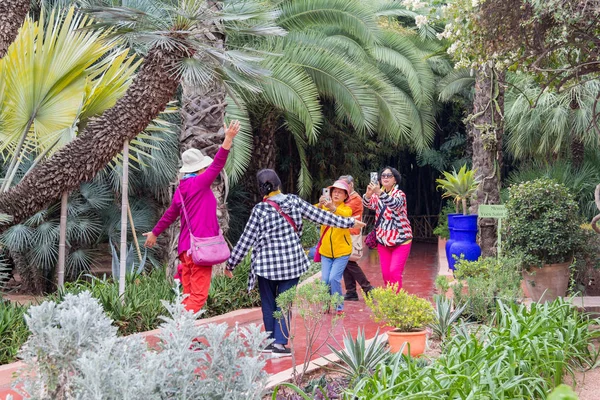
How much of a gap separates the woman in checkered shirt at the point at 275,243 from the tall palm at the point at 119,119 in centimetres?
128

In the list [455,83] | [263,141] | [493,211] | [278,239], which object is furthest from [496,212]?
[455,83]

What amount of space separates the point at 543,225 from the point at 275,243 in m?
3.21

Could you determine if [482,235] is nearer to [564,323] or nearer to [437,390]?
[564,323]

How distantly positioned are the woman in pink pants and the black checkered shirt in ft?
5.99

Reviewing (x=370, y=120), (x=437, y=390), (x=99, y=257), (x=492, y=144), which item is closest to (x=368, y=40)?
(x=370, y=120)

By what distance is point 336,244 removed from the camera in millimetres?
8344

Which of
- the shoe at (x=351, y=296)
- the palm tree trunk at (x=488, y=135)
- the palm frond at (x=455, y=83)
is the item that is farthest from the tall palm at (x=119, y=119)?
the palm frond at (x=455, y=83)

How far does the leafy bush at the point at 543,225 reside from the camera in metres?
7.72

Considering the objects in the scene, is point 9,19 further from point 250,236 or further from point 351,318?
point 351,318

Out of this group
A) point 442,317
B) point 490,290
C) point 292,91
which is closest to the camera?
point 442,317

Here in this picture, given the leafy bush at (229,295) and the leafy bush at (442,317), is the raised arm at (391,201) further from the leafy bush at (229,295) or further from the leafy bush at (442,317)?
the leafy bush at (442,317)

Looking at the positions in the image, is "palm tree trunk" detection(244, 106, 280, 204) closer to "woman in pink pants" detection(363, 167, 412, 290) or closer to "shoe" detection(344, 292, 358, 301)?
"shoe" detection(344, 292, 358, 301)

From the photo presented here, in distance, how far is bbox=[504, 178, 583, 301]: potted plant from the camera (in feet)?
25.3

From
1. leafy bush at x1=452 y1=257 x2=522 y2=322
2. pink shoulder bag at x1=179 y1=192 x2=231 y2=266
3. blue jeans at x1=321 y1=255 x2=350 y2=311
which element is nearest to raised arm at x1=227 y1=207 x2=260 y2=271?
pink shoulder bag at x1=179 y1=192 x2=231 y2=266
